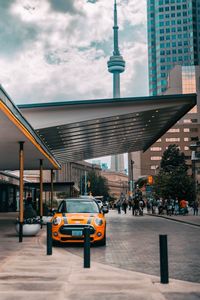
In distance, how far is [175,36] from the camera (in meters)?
181

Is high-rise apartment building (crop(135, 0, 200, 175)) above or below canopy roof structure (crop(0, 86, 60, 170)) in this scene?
above

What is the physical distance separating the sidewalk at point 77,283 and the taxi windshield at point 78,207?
170 inches

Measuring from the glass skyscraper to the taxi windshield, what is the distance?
6643 inches

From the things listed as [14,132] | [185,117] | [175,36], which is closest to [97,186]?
[185,117]

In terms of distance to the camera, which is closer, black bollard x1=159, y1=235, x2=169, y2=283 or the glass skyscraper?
black bollard x1=159, y1=235, x2=169, y2=283

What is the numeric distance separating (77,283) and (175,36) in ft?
601

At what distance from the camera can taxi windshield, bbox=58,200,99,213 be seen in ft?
48.2

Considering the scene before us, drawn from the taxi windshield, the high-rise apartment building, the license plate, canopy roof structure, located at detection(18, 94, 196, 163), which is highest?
the high-rise apartment building

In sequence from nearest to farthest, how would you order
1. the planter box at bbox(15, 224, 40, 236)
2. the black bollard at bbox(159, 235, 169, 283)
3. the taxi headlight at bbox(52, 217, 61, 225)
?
the black bollard at bbox(159, 235, 169, 283) < the taxi headlight at bbox(52, 217, 61, 225) < the planter box at bbox(15, 224, 40, 236)

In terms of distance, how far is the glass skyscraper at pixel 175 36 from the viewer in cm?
17788

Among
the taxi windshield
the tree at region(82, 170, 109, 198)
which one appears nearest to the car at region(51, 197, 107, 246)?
the taxi windshield

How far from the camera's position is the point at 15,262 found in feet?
32.6

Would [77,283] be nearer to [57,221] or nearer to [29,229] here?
[57,221]

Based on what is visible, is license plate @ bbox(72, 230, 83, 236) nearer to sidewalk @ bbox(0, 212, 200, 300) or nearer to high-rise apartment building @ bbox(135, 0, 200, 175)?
sidewalk @ bbox(0, 212, 200, 300)
